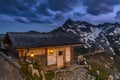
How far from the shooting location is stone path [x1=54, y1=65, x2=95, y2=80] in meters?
23.6

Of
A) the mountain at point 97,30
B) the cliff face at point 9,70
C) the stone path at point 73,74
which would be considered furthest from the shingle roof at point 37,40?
the mountain at point 97,30

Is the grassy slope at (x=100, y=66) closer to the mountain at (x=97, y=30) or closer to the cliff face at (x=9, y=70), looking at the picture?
the cliff face at (x=9, y=70)

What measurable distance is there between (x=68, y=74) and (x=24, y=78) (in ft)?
24.3

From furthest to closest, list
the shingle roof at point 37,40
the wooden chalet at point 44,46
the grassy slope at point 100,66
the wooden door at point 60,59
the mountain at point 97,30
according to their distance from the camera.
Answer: the mountain at point 97,30 < the grassy slope at point 100,66 < the wooden door at point 60,59 < the wooden chalet at point 44,46 < the shingle roof at point 37,40

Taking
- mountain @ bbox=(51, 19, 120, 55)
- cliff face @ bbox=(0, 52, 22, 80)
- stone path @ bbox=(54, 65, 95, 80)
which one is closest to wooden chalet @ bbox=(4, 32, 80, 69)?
stone path @ bbox=(54, 65, 95, 80)

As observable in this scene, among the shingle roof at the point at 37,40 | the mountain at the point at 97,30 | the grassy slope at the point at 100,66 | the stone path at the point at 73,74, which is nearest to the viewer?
the shingle roof at the point at 37,40

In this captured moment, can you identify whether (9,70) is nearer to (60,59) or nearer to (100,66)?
(60,59)

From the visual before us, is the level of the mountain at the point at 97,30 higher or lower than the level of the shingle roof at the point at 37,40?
higher

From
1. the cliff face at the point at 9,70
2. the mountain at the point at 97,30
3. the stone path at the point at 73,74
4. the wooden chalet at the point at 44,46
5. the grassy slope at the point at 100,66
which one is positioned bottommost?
the grassy slope at the point at 100,66

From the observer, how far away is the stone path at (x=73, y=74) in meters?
23.6

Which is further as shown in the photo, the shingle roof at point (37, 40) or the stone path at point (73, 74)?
the stone path at point (73, 74)

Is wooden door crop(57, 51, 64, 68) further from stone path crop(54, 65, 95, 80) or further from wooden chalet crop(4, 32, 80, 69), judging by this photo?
stone path crop(54, 65, 95, 80)

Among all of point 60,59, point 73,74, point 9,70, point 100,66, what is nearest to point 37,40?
point 60,59

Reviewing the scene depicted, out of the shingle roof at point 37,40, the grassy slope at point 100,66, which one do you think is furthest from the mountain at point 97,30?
the shingle roof at point 37,40
